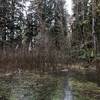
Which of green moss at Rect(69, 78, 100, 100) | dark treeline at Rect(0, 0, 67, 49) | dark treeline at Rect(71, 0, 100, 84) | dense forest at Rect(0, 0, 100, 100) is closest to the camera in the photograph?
green moss at Rect(69, 78, 100, 100)

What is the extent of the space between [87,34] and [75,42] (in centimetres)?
220

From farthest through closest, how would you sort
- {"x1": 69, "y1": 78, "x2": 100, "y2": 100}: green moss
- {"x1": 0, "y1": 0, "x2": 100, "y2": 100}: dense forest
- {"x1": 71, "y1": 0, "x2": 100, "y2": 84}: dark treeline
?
1. {"x1": 71, "y1": 0, "x2": 100, "y2": 84}: dark treeline
2. {"x1": 0, "y1": 0, "x2": 100, "y2": 100}: dense forest
3. {"x1": 69, "y1": 78, "x2": 100, "y2": 100}: green moss

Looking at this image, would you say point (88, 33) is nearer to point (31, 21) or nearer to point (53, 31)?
point (53, 31)

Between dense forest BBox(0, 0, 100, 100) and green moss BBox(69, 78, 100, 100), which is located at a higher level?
dense forest BBox(0, 0, 100, 100)

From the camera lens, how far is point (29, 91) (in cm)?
844

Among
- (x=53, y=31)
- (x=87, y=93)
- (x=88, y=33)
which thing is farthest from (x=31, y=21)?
(x=87, y=93)

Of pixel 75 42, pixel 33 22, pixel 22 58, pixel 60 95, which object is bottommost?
pixel 60 95

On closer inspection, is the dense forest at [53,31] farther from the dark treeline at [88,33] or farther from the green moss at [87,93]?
the green moss at [87,93]

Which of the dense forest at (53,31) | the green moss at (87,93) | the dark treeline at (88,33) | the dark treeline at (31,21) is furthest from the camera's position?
the dark treeline at (31,21)

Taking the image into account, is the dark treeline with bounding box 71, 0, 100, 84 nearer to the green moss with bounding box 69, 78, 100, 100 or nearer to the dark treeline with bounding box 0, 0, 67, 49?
the dark treeline with bounding box 0, 0, 67, 49

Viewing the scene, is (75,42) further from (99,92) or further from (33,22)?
(99,92)

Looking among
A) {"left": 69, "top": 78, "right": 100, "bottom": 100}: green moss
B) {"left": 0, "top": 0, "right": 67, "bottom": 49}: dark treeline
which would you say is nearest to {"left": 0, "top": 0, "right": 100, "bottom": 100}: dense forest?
{"left": 0, "top": 0, "right": 67, "bottom": 49}: dark treeline

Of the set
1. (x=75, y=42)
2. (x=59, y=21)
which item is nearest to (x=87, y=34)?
(x=75, y=42)

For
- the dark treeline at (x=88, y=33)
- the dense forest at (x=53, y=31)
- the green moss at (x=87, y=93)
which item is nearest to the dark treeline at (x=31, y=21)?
the dense forest at (x=53, y=31)
